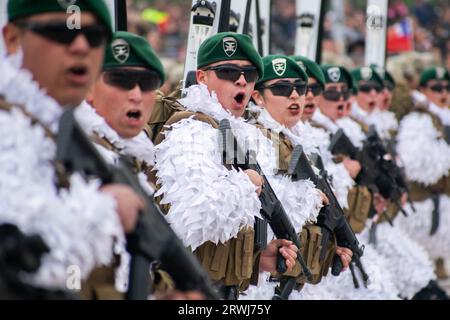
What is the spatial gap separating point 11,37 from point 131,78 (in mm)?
795

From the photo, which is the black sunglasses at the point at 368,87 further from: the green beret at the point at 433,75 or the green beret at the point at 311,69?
the green beret at the point at 311,69

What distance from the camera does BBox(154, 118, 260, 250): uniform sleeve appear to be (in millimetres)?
5648

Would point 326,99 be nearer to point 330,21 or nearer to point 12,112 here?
point 12,112

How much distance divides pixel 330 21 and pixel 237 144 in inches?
566

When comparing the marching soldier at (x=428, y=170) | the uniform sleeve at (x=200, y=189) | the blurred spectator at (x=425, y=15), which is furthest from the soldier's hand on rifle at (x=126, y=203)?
the blurred spectator at (x=425, y=15)

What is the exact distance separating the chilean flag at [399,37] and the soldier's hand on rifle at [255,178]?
12.1m

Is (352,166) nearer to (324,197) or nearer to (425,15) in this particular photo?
(324,197)

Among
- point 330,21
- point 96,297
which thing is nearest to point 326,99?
point 96,297

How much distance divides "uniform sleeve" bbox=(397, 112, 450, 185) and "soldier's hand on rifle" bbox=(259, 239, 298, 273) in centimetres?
466

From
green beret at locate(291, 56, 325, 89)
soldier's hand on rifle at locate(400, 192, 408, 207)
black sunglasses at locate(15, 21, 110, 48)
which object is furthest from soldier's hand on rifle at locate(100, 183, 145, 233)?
soldier's hand on rifle at locate(400, 192, 408, 207)

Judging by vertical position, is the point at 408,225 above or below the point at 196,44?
below

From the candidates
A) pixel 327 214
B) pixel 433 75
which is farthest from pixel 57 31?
pixel 433 75

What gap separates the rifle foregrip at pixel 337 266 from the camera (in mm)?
7417

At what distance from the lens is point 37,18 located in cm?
353
